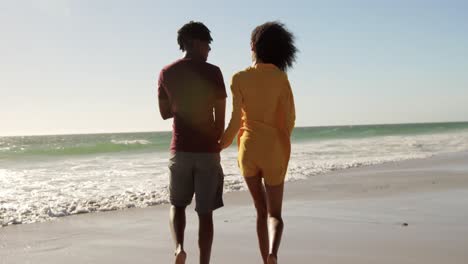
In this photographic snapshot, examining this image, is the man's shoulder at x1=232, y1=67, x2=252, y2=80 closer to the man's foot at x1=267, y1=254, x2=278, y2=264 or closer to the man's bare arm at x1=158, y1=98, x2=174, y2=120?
the man's bare arm at x1=158, y1=98, x2=174, y2=120

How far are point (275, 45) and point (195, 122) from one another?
0.78m

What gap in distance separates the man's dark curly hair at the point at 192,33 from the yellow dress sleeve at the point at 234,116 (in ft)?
1.16

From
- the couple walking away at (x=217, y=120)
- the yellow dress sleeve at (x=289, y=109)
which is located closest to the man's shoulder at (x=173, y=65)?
the couple walking away at (x=217, y=120)

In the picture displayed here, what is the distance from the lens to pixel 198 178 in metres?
3.56

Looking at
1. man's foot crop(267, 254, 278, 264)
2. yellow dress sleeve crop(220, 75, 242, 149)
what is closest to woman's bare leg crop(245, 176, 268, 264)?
man's foot crop(267, 254, 278, 264)

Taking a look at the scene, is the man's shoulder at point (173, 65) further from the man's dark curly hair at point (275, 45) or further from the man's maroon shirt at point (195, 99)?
the man's dark curly hair at point (275, 45)

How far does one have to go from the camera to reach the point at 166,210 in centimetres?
725

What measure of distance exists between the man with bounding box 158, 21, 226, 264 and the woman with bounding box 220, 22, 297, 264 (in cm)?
14

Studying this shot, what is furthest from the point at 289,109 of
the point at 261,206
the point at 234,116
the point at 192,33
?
the point at 192,33

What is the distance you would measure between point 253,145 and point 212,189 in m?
0.41

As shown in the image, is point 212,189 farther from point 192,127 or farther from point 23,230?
point 23,230

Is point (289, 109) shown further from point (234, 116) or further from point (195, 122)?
point (195, 122)

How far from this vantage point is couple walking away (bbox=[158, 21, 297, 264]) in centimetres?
352

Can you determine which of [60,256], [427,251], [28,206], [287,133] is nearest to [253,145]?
[287,133]
